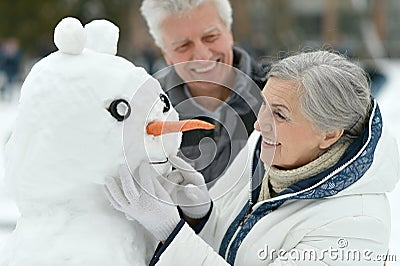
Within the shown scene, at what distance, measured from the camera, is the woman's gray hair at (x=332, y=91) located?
1423 mm

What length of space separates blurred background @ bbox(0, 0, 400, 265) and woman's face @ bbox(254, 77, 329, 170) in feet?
21.9

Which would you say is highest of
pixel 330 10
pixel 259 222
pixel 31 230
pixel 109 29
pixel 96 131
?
pixel 109 29

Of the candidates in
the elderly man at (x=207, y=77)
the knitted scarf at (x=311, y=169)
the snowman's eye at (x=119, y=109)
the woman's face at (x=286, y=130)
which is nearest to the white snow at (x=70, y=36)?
the snowman's eye at (x=119, y=109)

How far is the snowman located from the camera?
139 cm

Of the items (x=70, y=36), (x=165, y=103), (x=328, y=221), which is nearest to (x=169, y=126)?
(x=165, y=103)

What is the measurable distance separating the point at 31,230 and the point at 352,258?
75 centimetres

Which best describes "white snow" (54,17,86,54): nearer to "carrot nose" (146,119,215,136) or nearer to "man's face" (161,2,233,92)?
"carrot nose" (146,119,215,136)

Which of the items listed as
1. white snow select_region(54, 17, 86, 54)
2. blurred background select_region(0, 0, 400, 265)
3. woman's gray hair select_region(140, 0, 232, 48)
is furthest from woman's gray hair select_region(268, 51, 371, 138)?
blurred background select_region(0, 0, 400, 265)

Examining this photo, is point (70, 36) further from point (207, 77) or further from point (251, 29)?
point (251, 29)

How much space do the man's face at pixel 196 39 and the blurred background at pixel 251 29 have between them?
6212 mm

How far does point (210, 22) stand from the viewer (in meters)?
2.02

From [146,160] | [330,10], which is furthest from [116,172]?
[330,10]

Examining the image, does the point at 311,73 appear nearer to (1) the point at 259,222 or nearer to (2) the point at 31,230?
(1) the point at 259,222

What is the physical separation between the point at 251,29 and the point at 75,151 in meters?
19.0
